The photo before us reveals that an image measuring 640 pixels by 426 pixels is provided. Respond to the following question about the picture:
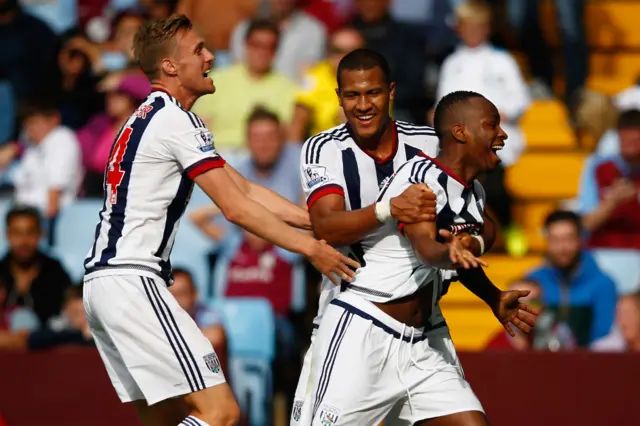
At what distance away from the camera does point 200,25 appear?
1208 centimetres

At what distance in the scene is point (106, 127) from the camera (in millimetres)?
10961

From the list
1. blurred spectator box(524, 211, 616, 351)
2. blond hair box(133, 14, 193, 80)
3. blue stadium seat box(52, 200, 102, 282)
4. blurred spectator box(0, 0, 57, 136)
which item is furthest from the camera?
blurred spectator box(0, 0, 57, 136)

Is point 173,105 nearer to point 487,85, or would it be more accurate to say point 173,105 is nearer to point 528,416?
point 528,416

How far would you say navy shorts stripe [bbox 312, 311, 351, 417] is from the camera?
5539 mm

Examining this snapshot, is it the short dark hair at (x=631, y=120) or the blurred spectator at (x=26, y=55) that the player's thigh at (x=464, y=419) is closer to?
the short dark hair at (x=631, y=120)

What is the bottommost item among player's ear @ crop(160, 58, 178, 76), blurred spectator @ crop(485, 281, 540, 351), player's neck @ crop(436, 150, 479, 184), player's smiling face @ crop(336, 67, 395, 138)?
blurred spectator @ crop(485, 281, 540, 351)

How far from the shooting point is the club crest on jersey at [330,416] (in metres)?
5.48

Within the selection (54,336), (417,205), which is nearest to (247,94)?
(54,336)

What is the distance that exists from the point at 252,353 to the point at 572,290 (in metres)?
2.38

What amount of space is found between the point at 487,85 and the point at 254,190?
4714 mm

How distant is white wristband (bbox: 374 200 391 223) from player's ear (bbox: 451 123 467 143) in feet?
1.38

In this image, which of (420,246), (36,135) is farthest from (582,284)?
(36,135)

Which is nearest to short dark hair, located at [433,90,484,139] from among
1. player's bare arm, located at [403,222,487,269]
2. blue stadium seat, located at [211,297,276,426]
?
player's bare arm, located at [403,222,487,269]

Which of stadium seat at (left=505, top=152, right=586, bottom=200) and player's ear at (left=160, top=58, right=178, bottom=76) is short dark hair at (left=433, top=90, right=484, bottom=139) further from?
stadium seat at (left=505, top=152, right=586, bottom=200)
